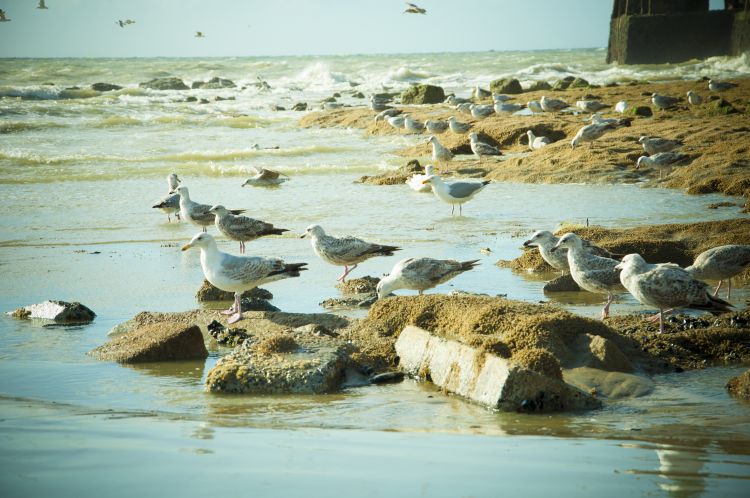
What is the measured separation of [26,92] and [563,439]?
4308 centimetres

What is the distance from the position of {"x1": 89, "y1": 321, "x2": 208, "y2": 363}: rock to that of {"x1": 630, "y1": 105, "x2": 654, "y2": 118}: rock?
705 inches

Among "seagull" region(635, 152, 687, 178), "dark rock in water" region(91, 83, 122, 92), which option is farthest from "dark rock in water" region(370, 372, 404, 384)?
"dark rock in water" region(91, 83, 122, 92)

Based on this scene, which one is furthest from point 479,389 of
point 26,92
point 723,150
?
point 26,92

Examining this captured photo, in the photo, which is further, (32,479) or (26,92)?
(26,92)

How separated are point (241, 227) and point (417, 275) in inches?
161

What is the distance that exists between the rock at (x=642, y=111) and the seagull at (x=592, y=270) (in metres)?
15.3

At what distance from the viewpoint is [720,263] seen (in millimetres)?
7574

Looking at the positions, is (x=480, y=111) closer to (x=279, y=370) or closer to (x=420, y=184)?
(x=420, y=184)

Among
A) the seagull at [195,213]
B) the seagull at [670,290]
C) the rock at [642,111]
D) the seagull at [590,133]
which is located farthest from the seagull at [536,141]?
the seagull at [670,290]

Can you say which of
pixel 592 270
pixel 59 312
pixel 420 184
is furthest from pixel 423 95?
pixel 59 312

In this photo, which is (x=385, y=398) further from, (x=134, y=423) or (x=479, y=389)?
(x=134, y=423)

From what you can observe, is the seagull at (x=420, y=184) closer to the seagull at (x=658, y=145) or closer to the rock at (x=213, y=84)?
the seagull at (x=658, y=145)

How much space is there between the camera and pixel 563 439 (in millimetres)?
4309

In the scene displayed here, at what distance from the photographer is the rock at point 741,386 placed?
502 centimetres
